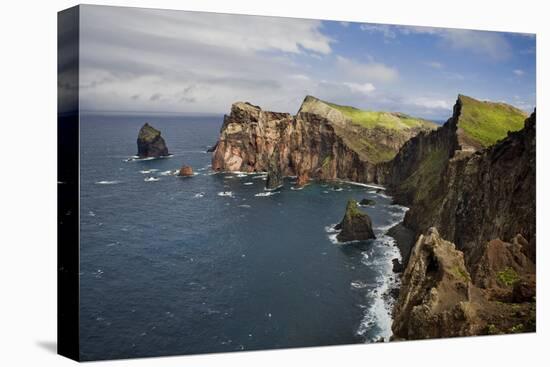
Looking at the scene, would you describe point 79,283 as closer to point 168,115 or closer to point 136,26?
point 168,115

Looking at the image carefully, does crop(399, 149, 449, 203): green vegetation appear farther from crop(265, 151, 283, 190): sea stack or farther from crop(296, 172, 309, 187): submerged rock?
crop(265, 151, 283, 190): sea stack

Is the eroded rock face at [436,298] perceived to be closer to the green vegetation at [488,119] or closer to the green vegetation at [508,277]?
the green vegetation at [508,277]

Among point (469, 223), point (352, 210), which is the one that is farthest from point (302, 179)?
point (469, 223)

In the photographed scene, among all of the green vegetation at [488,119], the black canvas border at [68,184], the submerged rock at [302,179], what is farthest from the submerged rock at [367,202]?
the black canvas border at [68,184]

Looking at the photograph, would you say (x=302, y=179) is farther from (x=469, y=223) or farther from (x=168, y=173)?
(x=469, y=223)

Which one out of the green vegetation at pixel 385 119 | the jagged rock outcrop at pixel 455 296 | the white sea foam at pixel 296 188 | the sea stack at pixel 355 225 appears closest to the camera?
the jagged rock outcrop at pixel 455 296

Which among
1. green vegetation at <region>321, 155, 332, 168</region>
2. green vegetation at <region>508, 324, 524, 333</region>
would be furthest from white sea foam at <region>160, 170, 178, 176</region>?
green vegetation at <region>508, 324, 524, 333</region>

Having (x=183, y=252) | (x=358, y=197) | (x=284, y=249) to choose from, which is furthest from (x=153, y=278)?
(x=358, y=197)

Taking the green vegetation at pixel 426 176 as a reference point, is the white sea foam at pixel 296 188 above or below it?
below

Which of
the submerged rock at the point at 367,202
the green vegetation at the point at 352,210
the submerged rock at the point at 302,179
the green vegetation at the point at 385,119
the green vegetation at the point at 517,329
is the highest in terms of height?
the green vegetation at the point at 385,119
